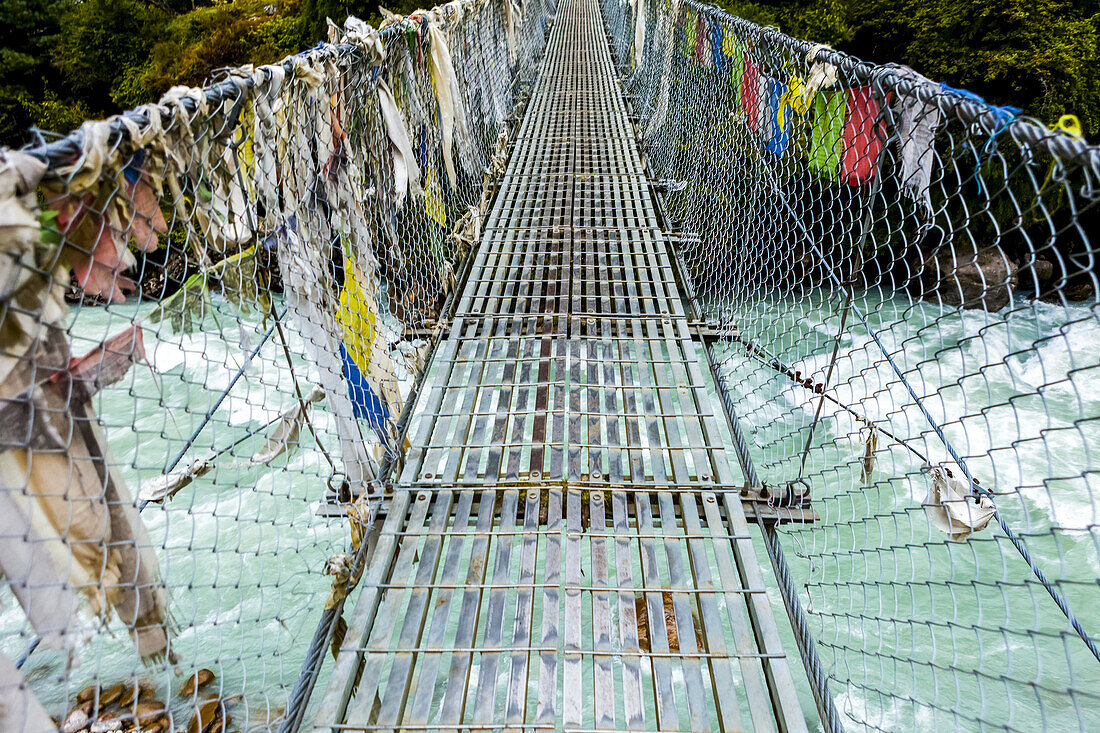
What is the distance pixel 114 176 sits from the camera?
1042 millimetres

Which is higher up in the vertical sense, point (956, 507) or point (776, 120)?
point (776, 120)

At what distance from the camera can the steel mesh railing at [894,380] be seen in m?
1.22

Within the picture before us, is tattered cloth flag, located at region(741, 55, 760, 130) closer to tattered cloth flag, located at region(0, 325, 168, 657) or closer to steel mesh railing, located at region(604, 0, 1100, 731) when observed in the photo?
steel mesh railing, located at region(604, 0, 1100, 731)

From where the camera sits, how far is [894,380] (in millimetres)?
2457

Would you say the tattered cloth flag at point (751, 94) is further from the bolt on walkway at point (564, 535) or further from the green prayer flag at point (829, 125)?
the bolt on walkway at point (564, 535)

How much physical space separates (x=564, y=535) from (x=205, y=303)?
3.50 ft

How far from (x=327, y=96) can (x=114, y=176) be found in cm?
81

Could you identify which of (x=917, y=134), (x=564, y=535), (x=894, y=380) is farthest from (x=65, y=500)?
(x=894, y=380)

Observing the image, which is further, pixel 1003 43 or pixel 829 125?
pixel 1003 43

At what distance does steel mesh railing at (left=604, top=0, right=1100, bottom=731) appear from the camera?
122 cm

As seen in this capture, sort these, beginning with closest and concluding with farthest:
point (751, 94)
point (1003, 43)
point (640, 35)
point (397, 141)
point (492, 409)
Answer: point (492, 409) → point (397, 141) → point (751, 94) → point (640, 35) → point (1003, 43)

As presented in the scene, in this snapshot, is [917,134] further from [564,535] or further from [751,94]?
[751,94]

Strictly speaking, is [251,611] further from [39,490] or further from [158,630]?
[39,490]

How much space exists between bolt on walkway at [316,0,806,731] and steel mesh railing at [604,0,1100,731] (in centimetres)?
25
